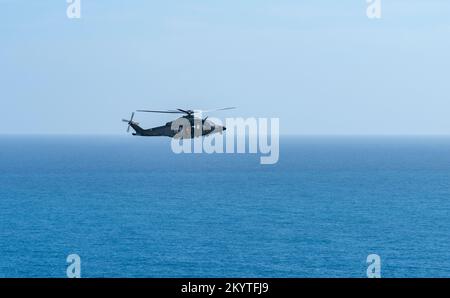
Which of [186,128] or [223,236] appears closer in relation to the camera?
[186,128]

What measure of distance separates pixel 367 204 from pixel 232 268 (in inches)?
3242

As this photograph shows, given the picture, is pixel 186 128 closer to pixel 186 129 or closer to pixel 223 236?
pixel 186 129

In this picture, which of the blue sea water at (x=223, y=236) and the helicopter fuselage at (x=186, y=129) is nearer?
the helicopter fuselage at (x=186, y=129)

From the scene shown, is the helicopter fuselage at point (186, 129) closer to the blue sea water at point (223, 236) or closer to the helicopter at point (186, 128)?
the helicopter at point (186, 128)

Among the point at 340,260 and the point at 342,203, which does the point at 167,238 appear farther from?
the point at 342,203

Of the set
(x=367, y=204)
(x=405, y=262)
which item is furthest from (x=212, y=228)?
(x=367, y=204)

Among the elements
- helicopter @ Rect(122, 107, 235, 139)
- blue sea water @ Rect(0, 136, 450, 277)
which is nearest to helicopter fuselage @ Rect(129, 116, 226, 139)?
helicopter @ Rect(122, 107, 235, 139)

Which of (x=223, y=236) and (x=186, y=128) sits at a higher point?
(x=186, y=128)

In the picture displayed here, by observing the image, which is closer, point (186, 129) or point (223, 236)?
point (186, 129)

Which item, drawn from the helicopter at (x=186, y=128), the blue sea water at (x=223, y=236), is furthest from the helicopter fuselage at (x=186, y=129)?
the blue sea water at (x=223, y=236)

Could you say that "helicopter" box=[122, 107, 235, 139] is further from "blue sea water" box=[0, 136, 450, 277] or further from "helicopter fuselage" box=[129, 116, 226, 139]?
"blue sea water" box=[0, 136, 450, 277]

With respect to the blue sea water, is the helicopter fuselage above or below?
above

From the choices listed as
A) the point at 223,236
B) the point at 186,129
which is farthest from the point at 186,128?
the point at 223,236
